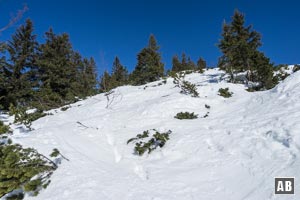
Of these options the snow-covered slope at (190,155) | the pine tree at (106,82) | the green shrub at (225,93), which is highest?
the pine tree at (106,82)

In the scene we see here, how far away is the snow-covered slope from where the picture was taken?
425 centimetres

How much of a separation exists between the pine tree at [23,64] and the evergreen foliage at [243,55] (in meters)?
16.0

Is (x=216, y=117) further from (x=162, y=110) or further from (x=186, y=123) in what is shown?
(x=162, y=110)

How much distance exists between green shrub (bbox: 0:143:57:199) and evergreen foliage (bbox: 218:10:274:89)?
11827 millimetres

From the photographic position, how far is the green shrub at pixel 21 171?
4.74m

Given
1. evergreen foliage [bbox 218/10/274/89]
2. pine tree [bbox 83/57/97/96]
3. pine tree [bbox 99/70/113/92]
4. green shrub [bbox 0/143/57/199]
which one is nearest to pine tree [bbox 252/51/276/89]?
evergreen foliage [bbox 218/10/274/89]

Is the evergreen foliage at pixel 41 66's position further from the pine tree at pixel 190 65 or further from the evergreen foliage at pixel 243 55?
the pine tree at pixel 190 65

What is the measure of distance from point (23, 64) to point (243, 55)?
65.8ft

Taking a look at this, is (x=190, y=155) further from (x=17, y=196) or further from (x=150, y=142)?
(x=17, y=196)

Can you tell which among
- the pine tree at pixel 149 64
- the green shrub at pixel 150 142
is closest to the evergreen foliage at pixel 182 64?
the pine tree at pixel 149 64

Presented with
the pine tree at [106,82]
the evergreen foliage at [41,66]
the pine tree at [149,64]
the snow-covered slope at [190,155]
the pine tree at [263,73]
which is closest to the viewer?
the snow-covered slope at [190,155]

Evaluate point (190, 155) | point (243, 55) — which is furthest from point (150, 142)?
point (243, 55)

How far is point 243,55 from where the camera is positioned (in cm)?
1530

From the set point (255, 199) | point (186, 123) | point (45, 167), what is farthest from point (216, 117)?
point (45, 167)
